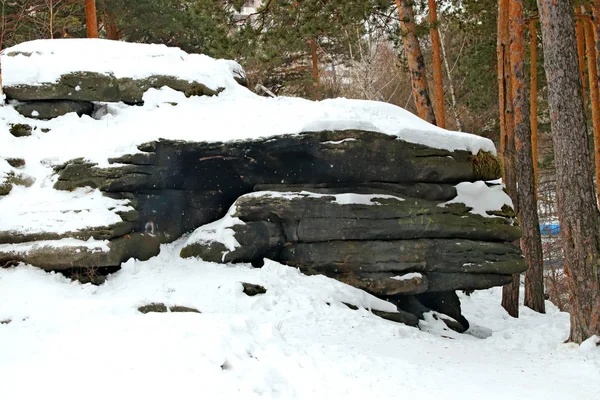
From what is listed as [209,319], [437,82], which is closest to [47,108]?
[209,319]

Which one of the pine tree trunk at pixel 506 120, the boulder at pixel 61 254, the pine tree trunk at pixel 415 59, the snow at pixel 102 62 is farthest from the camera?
the pine tree trunk at pixel 415 59

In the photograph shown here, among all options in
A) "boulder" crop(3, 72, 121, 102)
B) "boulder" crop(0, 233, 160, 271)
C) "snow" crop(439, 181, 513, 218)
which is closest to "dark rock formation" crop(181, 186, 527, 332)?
"snow" crop(439, 181, 513, 218)

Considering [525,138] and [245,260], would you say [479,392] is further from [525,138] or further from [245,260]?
[525,138]

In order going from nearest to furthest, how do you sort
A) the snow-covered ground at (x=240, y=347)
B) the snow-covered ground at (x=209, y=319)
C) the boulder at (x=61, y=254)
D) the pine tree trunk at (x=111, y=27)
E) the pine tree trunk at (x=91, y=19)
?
the snow-covered ground at (x=240, y=347) → the snow-covered ground at (x=209, y=319) → the boulder at (x=61, y=254) → the pine tree trunk at (x=91, y=19) → the pine tree trunk at (x=111, y=27)

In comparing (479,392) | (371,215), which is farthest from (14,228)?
(479,392)

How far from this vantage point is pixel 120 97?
10.6m

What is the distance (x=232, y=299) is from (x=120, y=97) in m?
5.15

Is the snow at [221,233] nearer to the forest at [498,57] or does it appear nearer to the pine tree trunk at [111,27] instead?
the forest at [498,57]

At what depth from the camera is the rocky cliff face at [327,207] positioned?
899cm

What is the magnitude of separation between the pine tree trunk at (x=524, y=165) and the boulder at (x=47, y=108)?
8669 millimetres

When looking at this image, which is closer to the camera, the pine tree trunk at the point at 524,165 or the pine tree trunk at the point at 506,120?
the pine tree trunk at the point at 524,165

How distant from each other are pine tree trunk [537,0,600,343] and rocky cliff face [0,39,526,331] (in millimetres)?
2046

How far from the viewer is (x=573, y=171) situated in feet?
24.2

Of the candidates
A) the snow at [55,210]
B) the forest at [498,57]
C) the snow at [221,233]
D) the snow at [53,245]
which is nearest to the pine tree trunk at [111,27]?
the forest at [498,57]
